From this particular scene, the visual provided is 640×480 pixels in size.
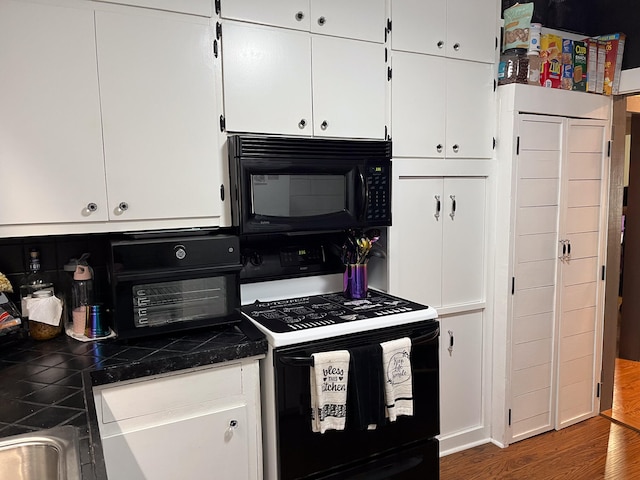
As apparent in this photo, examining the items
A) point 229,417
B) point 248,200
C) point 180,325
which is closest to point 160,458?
point 229,417

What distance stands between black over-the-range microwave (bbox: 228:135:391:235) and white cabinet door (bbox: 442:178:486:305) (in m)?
0.45

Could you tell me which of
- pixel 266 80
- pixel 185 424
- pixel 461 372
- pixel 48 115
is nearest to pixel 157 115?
pixel 48 115

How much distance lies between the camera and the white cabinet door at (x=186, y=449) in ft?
5.29

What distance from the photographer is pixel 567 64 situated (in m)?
2.67

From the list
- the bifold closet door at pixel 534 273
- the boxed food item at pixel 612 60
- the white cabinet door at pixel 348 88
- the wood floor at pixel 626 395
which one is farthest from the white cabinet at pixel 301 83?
the wood floor at pixel 626 395

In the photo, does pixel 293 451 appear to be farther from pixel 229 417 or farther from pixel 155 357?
pixel 155 357

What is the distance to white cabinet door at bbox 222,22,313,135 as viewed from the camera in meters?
1.93

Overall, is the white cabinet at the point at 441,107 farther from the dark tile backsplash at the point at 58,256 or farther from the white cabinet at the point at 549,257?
the dark tile backsplash at the point at 58,256

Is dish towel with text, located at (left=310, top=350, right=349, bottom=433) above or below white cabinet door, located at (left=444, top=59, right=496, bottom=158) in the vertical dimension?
below

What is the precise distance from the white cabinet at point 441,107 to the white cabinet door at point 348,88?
0.10m

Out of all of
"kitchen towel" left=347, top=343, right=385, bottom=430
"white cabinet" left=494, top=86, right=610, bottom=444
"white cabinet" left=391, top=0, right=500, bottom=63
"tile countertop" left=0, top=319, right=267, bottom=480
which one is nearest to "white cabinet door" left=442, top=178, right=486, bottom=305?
"white cabinet" left=494, top=86, right=610, bottom=444

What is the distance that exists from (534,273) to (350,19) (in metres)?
1.65

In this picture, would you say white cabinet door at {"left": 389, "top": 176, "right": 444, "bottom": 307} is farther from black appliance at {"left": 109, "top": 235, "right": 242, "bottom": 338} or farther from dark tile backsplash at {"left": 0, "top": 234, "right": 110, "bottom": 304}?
dark tile backsplash at {"left": 0, "top": 234, "right": 110, "bottom": 304}

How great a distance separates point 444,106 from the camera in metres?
2.42
